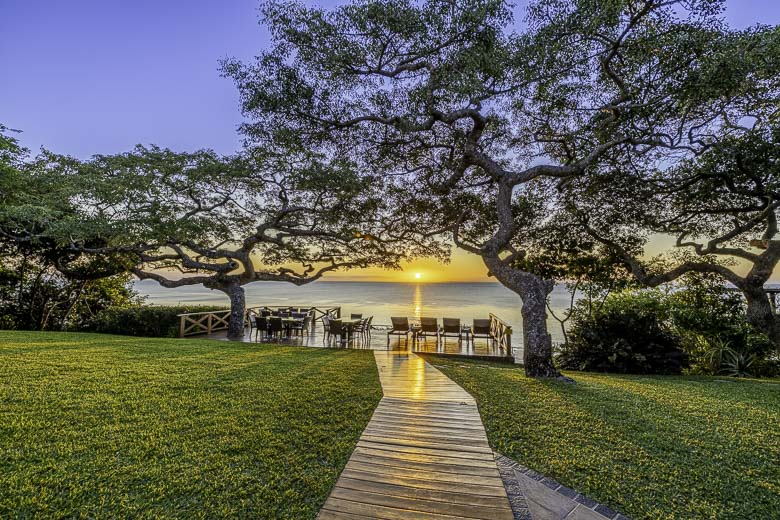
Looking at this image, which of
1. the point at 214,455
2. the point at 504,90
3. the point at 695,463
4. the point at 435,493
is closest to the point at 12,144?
the point at 214,455

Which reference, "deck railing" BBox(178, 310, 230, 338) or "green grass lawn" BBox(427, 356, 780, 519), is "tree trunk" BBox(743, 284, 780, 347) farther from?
"deck railing" BBox(178, 310, 230, 338)

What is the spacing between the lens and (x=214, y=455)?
9.82ft

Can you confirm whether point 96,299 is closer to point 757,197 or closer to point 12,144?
point 12,144

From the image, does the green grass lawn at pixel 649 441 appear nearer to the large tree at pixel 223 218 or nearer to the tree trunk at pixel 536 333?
the tree trunk at pixel 536 333

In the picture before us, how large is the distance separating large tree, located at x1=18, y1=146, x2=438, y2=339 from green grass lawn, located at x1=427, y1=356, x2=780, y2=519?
6.66m

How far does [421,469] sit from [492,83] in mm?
7450

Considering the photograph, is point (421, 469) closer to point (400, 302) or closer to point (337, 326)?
point (337, 326)

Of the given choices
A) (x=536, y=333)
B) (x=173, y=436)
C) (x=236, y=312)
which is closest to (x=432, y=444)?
(x=173, y=436)

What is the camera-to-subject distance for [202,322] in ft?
41.5

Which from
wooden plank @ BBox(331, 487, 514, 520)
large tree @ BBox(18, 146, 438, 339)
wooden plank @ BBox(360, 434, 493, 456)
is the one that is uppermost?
large tree @ BBox(18, 146, 438, 339)

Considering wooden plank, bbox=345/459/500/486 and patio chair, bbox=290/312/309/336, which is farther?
patio chair, bbox=290/312/309/336

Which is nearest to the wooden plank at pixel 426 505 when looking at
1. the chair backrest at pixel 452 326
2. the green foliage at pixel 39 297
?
the chair backrest at pixel 452 326

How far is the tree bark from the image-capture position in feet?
39.5

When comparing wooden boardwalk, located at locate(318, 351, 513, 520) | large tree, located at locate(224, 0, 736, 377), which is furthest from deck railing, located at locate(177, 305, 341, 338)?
wooden boardwalk, located at locate(318, 351, 513, 520)
